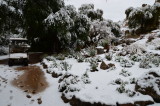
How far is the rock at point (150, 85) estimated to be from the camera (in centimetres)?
549

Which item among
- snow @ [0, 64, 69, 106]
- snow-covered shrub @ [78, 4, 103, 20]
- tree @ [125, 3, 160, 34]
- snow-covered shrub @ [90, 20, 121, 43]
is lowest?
snow @ [0, 64, 69, 106]

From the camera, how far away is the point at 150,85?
5.65 meters

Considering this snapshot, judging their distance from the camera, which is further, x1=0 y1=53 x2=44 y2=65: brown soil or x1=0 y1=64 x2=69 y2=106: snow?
x1=0 y1=53 x2=44 y2=65: brown soil

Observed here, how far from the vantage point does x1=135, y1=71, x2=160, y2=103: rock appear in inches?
216

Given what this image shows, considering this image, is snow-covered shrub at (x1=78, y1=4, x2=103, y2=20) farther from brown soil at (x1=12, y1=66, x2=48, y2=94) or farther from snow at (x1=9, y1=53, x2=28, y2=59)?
brown soil at (x1=12, y1=66, x2=48, y2=94)

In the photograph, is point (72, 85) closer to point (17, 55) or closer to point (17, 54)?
point (17, 55)

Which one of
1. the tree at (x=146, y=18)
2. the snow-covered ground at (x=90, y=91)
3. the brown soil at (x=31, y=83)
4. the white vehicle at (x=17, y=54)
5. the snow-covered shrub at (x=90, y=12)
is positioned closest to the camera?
the snow-covered ground at (x=90, y=91)

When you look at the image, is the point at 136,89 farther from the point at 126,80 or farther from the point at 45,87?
the point at 45,87

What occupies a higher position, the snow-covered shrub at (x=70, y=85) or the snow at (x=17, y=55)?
the snow at (x=17, y=55)

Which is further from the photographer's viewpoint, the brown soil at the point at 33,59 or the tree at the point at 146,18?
the tree at the point at 146,18

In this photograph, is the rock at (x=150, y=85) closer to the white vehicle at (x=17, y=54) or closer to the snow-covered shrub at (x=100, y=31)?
the white vehicle at (x=17, y=54)

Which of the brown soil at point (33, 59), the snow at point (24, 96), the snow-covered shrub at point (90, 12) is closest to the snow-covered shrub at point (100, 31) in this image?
the snow-covered shrub at point (90, 12)

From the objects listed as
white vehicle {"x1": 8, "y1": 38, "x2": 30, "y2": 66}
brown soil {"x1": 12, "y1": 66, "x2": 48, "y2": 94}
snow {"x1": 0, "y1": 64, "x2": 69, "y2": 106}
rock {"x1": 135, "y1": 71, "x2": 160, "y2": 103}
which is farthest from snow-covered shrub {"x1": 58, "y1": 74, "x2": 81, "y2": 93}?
white vehicle {"x1": 8, "y1": 38, "x2": 30, "y2": 66}

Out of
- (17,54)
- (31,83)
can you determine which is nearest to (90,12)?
(17,54)
